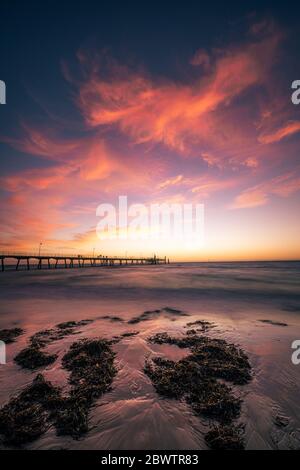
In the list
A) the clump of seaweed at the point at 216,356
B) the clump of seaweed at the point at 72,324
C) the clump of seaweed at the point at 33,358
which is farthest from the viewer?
the clump of seaweed at the point at 72,324

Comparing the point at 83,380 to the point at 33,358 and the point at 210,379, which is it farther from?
the point at 210,379

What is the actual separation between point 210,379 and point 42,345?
16.8 feet

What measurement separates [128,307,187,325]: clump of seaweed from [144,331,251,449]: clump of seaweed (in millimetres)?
2843

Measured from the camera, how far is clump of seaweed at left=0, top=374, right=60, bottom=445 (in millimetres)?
3268

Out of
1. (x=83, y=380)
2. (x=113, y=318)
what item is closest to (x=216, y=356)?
(x=83, y=380)

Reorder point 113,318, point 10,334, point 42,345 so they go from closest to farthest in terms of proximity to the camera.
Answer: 1. point 42,345
2. point 10,334
3. point 113,318

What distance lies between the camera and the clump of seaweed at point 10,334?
23.7ft

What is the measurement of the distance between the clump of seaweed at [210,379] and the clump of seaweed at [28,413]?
2118 millimetres

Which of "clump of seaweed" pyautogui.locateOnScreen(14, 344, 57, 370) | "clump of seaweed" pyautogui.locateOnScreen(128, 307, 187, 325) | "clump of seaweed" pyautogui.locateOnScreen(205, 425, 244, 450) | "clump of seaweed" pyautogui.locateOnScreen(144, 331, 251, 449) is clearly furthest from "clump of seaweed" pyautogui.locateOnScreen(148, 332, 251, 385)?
"clump of seaweed" pyautogui.locateOnScreen(14, 344, 57, 370)

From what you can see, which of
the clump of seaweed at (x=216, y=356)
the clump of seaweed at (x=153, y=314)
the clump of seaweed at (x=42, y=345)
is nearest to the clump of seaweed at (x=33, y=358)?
the clump of seaweed at (x=42, y=345)

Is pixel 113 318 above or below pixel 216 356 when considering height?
below

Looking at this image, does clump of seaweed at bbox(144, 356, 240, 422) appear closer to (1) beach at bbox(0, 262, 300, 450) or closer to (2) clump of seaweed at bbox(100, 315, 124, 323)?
(1) beach at bbox(0, 262, 300, 450)

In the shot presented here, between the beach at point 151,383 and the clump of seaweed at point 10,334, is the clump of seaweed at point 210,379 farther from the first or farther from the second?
the clump of seaweed at point 10,334

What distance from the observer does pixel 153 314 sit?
10.7 metres
